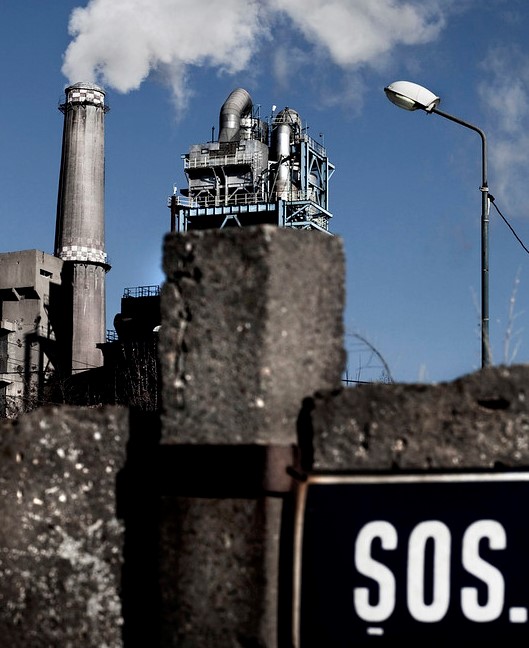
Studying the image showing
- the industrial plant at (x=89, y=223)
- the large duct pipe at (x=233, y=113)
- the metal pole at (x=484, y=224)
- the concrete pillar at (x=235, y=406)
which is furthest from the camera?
the large duct pipe at (x=233, y=113)

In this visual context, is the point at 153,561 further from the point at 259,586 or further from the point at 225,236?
the point at 225,236

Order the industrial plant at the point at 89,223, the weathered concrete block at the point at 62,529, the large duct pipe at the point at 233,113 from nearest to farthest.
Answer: the weathered concrete block at the point at 62,529 < the industrial plant at the point at 89,223 < the large duct pipe at the point at 233,113

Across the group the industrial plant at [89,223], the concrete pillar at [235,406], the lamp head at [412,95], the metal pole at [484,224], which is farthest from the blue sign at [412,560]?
the industrial plant at [89,223]

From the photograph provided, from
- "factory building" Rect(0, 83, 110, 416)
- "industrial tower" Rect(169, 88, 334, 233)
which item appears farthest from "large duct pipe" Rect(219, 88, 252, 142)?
"factory building" Rect(0, 83, 110, 416)

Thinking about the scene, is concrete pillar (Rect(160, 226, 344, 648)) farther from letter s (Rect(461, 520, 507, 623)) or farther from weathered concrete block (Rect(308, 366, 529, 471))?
letter s (Rect(461, 520, 507, 623))

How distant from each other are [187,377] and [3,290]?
5336 centimetres

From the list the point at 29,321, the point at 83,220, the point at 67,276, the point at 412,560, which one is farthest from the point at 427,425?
the point at 29,321

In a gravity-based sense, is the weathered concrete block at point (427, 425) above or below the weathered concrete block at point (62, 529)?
above

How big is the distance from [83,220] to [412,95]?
144 ft

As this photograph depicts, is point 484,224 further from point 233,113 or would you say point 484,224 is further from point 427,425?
point 233,113

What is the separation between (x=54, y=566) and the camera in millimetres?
3434

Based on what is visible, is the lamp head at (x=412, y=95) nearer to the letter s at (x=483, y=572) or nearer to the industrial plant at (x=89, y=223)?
the letter s at (x=483, y=572)

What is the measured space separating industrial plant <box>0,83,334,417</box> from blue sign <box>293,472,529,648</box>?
48.1 meters

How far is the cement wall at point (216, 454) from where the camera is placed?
3086 mm
